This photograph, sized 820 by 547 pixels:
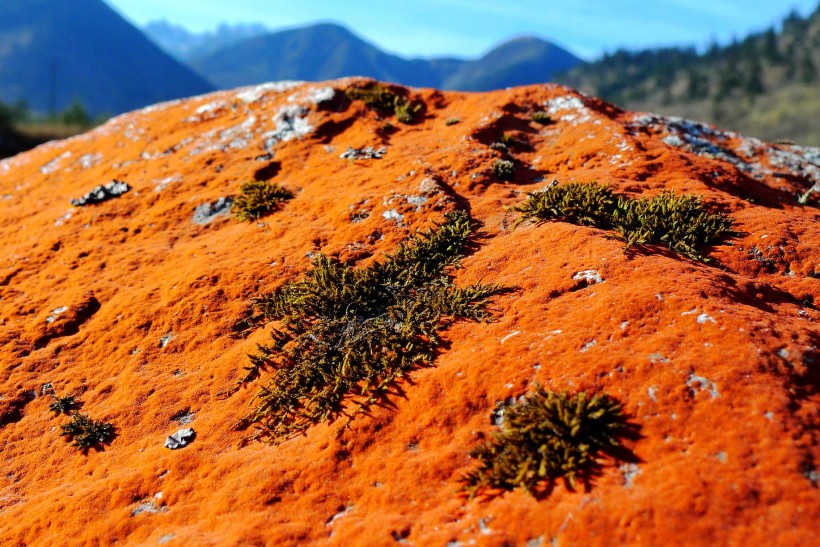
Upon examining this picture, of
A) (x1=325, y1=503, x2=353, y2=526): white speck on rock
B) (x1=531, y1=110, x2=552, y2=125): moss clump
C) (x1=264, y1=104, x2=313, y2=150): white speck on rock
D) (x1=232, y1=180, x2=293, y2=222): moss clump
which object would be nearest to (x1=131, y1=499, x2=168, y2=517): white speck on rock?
(x1=325, y1=503, x2=353, y2=526): white speck on rock

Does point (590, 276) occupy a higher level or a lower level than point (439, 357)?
higher

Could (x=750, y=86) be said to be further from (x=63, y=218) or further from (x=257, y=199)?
(x=63, y=218)

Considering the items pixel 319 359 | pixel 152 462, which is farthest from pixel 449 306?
pixel 152 462

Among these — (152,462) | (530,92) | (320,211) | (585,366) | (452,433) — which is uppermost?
(530,92)

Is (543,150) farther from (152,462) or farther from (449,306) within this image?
(152,462)

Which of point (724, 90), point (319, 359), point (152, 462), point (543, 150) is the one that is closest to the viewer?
point (152, 462)

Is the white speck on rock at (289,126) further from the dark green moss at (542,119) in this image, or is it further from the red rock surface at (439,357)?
the dark green moss at (542,119)

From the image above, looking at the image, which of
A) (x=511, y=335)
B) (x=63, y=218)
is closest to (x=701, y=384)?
(x=511, y=335)
